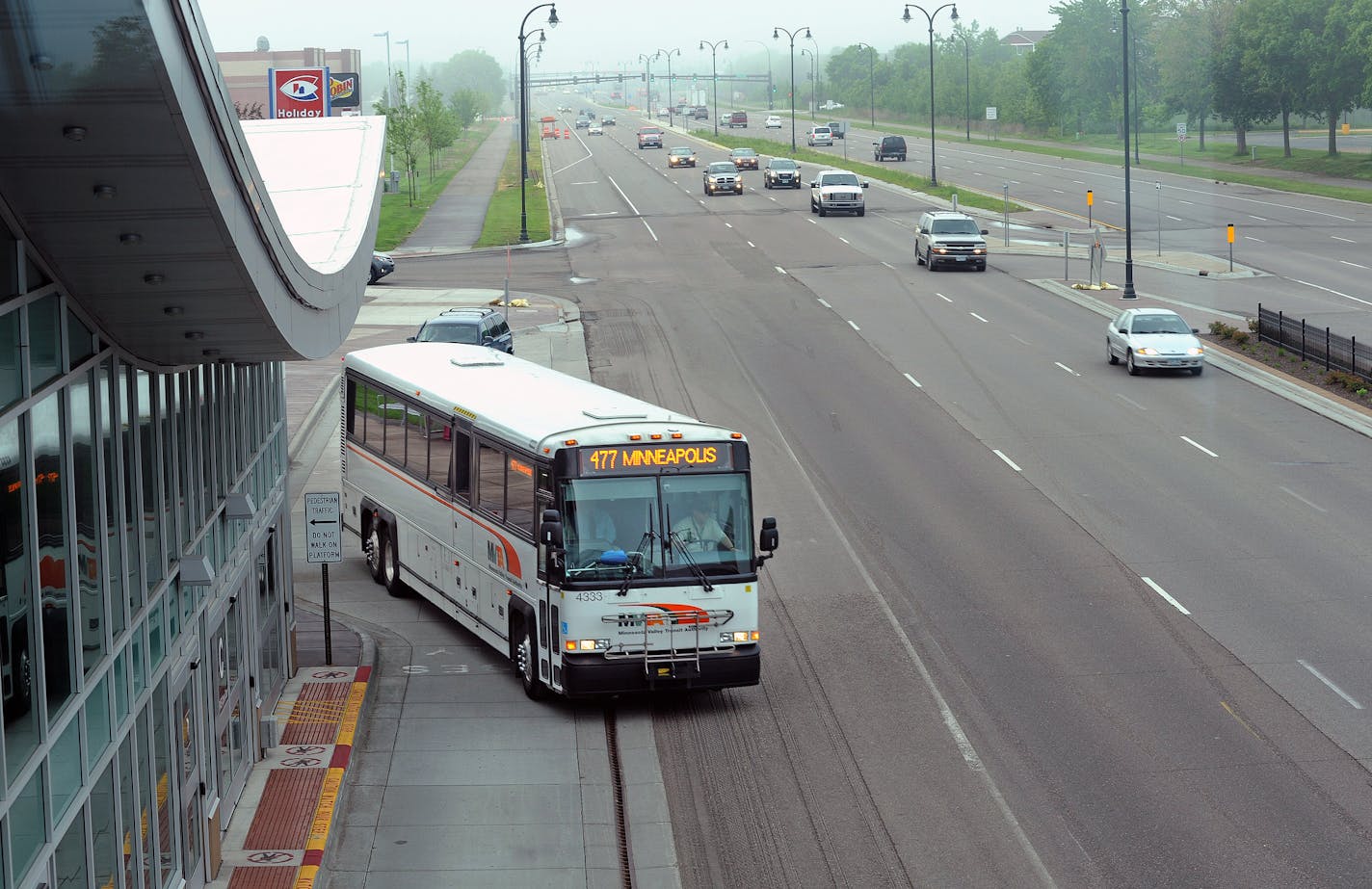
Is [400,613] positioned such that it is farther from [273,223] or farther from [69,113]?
[69,113]

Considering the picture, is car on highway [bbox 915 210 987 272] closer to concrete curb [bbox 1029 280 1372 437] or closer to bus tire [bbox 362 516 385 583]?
concrete curb [bbox 1029 280 1372 437]

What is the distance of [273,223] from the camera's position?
936cm

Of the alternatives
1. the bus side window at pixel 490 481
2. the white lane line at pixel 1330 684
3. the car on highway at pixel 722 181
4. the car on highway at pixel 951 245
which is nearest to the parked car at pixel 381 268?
the car on highway at pixel 951 245

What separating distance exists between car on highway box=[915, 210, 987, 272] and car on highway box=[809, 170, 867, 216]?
15043mm

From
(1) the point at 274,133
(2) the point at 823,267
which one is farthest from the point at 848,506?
(2) the point at 823,267

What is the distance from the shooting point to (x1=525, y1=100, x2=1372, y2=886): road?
13.0m

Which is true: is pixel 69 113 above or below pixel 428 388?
above

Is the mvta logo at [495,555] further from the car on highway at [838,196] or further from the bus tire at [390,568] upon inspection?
the car on highway at [838,196]

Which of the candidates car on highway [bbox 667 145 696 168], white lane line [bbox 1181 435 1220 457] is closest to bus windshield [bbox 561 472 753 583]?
white lane line [bbox 1181 435 1220 457]

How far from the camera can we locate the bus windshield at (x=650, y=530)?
15.7m

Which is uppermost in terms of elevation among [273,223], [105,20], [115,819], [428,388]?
[105,20]

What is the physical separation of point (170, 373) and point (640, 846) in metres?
5.45

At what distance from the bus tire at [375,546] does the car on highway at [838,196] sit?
46.8 m

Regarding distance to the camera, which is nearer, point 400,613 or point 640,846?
point 640,846
